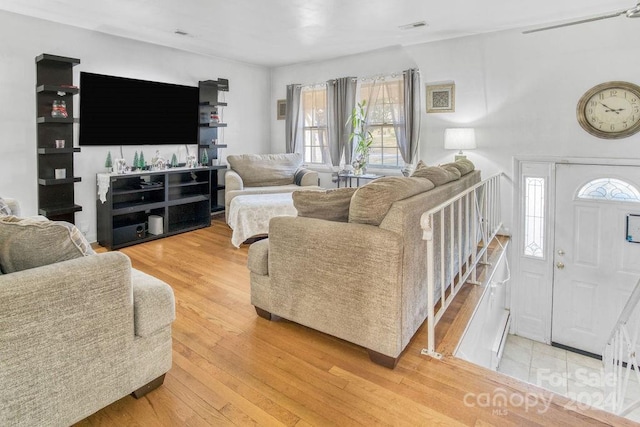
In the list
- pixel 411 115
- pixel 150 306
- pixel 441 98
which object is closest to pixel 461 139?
pixel 441 98

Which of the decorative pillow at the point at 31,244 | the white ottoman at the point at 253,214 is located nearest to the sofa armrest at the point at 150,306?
the decorative pillow at the point at 31,244

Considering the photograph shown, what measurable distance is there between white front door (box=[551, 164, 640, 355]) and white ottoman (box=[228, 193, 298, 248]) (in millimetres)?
3234

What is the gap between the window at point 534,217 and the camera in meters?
4.65

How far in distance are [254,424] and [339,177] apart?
4522 millimetres

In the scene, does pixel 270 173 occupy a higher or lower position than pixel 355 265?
higher

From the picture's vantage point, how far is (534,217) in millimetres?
4738

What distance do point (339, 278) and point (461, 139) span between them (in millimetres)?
3213

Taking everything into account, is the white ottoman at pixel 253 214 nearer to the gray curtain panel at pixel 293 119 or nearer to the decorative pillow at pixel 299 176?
the decorative pillow at pixel 299 176

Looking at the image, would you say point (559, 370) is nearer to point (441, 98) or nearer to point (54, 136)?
point (441, 98)

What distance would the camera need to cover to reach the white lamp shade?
464cm

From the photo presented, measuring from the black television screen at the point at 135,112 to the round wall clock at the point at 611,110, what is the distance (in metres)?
4.89

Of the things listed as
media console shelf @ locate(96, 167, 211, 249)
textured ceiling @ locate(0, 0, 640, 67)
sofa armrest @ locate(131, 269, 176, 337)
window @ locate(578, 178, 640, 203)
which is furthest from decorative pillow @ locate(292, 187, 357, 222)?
window @ locate(578, 178, 640, 203)

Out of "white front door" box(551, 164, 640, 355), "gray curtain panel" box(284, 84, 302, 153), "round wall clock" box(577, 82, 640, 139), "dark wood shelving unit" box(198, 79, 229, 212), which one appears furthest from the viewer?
"gray curtain panel" box(284, 84, 302, 153)

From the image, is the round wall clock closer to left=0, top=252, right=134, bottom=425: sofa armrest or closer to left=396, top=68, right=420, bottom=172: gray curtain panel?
left=396, top=68, right=420, bottom=172: gray curtain panel
